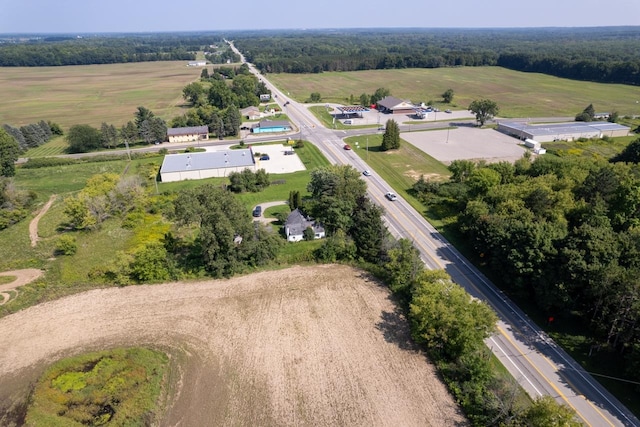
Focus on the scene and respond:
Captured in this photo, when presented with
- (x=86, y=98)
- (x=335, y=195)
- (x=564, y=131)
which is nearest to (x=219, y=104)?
(x=86, y=98)

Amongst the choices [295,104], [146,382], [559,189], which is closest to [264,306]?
[146,382]

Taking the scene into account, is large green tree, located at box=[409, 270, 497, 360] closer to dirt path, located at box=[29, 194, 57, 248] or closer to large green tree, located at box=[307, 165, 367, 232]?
large green tree, located at box=[307, 165, 367, 232]

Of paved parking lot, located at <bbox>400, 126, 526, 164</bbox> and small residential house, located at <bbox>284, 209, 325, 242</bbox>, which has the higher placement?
paved parking lot, located at <bbox>400, 126, 526, 164</bbox>

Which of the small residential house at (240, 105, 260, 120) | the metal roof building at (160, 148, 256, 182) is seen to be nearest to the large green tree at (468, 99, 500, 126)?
the small residential house at (240, 105, 260, 120)

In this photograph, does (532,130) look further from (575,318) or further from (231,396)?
(231,396)

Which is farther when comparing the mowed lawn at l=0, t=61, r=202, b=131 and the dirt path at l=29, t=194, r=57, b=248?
the mowed lawn at l=0, t=61, r=202, b=131

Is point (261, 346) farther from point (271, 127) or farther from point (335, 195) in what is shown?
point (271, 127)

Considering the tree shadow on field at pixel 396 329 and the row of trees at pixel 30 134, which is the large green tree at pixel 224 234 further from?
the row of trees at pixel 30 134
